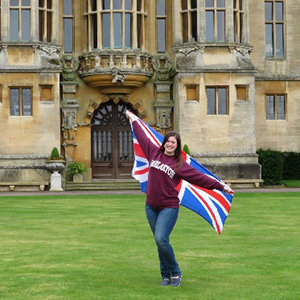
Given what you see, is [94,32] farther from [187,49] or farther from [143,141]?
[143,141]

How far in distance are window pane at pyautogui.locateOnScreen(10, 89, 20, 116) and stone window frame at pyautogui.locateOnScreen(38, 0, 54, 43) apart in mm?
2507

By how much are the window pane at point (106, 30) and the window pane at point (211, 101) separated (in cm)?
484

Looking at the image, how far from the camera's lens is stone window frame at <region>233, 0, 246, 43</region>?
35188 mm

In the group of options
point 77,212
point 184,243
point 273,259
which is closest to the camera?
point 273,259

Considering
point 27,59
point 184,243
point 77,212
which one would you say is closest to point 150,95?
point 27,59

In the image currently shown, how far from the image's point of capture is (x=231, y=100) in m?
34.9

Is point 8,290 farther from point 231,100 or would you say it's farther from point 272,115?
point 272,115

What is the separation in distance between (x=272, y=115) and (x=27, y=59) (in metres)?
11.9

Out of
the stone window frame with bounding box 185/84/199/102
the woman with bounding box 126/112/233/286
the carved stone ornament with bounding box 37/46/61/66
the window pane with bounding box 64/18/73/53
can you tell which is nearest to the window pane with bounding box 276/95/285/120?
the stone window frame with bounding box 185/84/199/102

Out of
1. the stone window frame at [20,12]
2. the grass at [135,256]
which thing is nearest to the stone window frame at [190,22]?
the stone window frame at [20,12]

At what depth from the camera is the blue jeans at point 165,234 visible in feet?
31.1

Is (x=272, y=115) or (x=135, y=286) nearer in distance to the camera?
(x=135, y=286)

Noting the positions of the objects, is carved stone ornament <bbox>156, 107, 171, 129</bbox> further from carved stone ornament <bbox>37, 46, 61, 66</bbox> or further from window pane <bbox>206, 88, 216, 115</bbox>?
carved stone ornament <bbox>37, 46, 61, 66</bbox>

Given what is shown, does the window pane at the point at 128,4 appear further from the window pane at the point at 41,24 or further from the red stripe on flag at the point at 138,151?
the red stripe on flag at the point at 138,151
